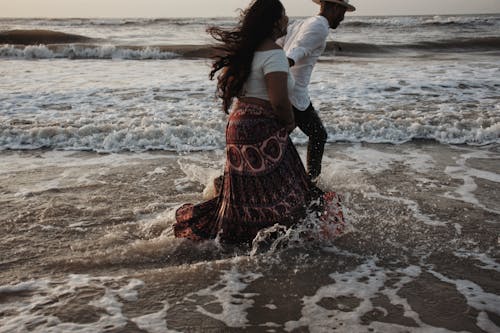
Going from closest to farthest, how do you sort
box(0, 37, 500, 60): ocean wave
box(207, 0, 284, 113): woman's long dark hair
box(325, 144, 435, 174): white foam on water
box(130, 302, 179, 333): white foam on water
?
box(130, 302, 179, 333): white foam on water
box(207, 0, 284, 113): woman's long dark hair
box(325, 144, 435, 174): white foam on water
box(0, 37, 500, 60): ocean wave

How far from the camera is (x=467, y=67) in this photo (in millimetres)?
13703

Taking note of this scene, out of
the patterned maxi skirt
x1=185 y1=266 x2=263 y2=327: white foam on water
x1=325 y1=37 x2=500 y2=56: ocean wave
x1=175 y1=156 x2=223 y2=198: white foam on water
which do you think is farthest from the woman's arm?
x1=325 y1=37 x2=500 y2=56: ocean wave

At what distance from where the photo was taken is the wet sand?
289 cm

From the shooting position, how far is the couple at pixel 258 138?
3328 mm

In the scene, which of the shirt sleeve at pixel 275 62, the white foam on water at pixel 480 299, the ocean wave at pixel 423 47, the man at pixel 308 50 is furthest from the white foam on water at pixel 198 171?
the ocean wave at pixel 423 47

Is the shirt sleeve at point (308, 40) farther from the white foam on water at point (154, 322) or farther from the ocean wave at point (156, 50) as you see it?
the ocean wave at point (156, 50)

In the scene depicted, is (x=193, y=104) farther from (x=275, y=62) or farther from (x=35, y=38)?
(x=35, y=38)

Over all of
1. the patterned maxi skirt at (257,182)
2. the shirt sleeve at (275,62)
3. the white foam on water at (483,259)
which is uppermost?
the shirt sleeve at (275,62)

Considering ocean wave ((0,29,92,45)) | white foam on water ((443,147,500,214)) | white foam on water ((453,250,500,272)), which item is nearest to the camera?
white foam on water ((453,250,500,272))

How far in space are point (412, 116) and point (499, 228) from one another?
13.8 ft

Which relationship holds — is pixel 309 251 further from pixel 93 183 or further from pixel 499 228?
pixel 93 183

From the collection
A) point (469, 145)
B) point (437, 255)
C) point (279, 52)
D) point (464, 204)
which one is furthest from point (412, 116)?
point (279, 52)

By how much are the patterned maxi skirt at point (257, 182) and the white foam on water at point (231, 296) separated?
39 centimetres

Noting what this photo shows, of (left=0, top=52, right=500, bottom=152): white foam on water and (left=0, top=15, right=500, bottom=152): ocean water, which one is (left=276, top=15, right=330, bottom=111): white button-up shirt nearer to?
(left=0, top=15, right=500, bottom=152): ocean water
